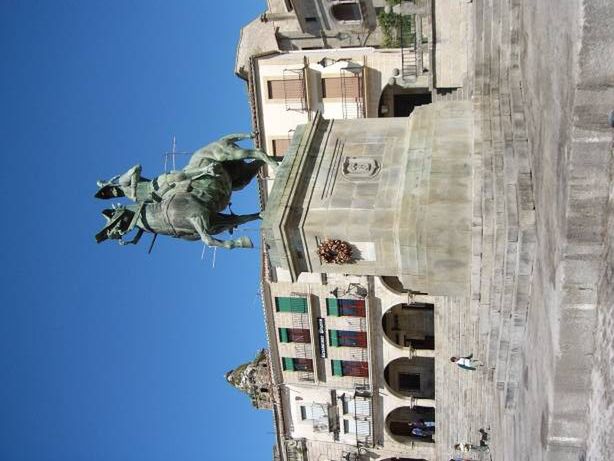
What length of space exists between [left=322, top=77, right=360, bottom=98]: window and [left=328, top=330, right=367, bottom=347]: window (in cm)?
1134

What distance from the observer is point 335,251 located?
1209cm

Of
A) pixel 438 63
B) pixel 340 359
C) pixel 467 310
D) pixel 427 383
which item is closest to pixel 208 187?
pixel 438 63

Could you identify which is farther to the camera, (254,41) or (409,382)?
(409,382)

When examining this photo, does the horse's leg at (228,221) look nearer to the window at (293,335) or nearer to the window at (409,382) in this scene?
the window at (293,335)

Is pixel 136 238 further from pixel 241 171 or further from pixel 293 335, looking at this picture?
pixel 293 335

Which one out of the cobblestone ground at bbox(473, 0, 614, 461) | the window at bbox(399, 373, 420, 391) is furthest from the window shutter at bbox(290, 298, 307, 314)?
the cobblestone ground at bbox(473, 0, 614, 461)

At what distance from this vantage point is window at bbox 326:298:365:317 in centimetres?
3045

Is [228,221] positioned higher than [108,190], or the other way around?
[108,190]

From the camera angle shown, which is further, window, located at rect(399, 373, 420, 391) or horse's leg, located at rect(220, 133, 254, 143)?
window, located at rect(399, 373, 420, 391)

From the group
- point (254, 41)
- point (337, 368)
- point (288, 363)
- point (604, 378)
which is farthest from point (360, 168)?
point (288, 363)

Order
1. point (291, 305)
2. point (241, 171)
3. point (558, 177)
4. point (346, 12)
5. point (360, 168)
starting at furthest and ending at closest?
point (291, 305) < point (346, 12) < point (241, 171) < point (360, 168) < point (558, 177)

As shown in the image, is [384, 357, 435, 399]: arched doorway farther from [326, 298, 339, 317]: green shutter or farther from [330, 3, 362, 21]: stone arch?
[330, 3, 362, 21]: stone arch

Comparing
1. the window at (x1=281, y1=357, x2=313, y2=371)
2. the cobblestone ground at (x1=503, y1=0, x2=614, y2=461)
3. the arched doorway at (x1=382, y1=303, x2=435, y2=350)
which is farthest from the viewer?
the arched doorway at (x1=382, y1=303, x2=435, y2=350)

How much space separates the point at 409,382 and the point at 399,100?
14824 millimetres
